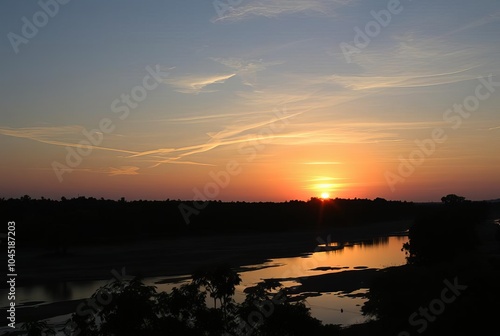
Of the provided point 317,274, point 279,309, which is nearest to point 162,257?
point 317,274

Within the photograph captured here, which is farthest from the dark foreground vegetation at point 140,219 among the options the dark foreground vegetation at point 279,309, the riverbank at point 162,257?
the dark foreground vegetation at point 279,309

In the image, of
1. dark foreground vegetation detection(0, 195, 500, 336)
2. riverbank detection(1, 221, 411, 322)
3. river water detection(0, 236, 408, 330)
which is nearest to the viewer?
dark foreground vegetation detection(0, 195, 500, 336)

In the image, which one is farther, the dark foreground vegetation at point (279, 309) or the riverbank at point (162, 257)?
the riverbank at point (162, 257)

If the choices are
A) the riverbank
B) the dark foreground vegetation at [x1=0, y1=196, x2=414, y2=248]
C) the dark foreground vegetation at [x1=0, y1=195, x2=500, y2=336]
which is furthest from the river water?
the dark foreground vegetation at [x1=0, y1=196, x2=414, y2=248]

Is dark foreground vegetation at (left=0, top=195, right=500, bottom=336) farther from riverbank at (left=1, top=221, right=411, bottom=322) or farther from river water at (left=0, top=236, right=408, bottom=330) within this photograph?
riverbank at (left=1, top=221, right=411, bottom=322)

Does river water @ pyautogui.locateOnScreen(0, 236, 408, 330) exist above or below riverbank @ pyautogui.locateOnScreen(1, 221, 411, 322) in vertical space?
below

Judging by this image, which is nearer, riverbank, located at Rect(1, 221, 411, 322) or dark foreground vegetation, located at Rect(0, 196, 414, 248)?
riverbank, located at Rect(1, 221, 411, 322)

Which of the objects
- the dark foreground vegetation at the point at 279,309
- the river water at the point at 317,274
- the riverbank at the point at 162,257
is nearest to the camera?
the dark foreground vegetation at the point at 279,309

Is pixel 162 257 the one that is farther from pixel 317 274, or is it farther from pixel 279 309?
pixel 279 309

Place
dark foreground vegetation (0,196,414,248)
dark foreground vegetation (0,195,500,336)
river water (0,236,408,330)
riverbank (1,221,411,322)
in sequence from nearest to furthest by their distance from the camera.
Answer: dark foreground vegetation (0,195,500,336), river water (0,236,408,330), riverbank (1,221,411,322), dark foreground vegetation (0,196,414,248)

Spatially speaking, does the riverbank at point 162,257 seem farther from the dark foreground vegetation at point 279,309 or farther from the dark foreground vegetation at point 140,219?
the dark foreground vegetation at point 279,309

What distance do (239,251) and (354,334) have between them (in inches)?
1925

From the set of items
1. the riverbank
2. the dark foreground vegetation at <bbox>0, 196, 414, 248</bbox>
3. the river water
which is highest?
the dark foreground vegetation at <bbox>0, 196, 414, 248</bbox>

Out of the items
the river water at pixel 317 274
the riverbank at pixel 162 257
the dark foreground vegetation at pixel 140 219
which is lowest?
the river water at pixel 317 274
